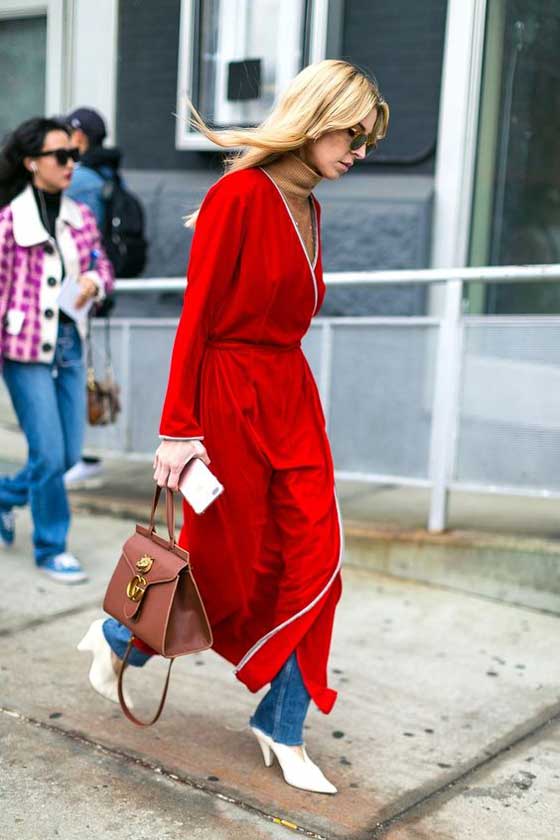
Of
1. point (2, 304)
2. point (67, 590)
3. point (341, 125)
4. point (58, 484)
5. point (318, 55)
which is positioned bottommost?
point (67, 590)

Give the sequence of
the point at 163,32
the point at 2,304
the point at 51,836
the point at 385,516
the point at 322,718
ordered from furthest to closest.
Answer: the point at 163,32
the point at 385,516
the point at 2,304
the point at 322,718
the point at 51,836

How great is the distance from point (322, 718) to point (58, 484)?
64.5 inches

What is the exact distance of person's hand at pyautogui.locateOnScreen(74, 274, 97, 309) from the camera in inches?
181

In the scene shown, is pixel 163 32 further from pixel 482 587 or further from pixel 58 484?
pixel 482 587

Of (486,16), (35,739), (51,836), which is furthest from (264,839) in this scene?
(486,16)

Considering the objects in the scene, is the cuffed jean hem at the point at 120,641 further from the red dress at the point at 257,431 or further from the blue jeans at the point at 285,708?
the red dress at the point at 257,431

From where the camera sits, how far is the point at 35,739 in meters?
3.19

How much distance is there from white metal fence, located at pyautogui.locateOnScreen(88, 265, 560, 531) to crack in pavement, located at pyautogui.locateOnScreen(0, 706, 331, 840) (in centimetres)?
203

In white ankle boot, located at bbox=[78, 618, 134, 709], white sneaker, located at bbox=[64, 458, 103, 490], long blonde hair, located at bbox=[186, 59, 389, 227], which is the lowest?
white sneaker, located at bbox=[64, 458, 103, 490]

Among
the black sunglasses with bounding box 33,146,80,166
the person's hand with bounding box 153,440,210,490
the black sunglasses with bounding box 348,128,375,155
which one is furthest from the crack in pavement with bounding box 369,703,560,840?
the black sunglasses with bounding box 33,146,80,166

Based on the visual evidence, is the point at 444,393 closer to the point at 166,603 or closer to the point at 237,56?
the point at 166,603

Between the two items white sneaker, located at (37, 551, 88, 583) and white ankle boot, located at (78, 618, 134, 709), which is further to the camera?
white sneaker, located at (37, 551, 88, 583)

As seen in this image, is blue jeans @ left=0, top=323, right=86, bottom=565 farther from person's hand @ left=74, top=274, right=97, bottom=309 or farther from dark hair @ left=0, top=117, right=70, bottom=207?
dark hair @ left=0, top=117, right=70, bottom=207

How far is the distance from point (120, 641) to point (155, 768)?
0.36 meters
